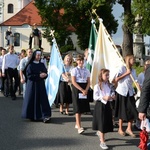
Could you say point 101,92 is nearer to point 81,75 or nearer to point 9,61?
point 81,75

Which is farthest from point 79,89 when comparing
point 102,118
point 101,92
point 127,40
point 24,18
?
point 24,18

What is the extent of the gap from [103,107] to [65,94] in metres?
3.43

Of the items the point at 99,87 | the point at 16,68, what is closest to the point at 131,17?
the point at 16,68

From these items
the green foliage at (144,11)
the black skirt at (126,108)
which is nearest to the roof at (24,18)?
the green foliage at (144,11)

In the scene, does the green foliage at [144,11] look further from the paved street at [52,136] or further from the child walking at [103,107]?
the child walking at [103,107]

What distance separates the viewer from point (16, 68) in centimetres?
1389

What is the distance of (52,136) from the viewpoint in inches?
318

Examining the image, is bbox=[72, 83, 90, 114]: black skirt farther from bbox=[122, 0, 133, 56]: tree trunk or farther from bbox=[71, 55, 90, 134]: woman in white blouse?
bbox=[122, 0, 133, 56]: tree trunk

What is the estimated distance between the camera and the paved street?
23.8ft

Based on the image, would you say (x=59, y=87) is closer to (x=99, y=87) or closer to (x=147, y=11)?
(x=99, y=87)

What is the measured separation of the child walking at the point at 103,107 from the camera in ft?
24.1

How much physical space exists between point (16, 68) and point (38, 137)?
6.25 metres

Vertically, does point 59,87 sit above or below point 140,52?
below

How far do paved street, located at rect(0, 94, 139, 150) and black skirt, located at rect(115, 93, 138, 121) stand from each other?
1.39 feet
